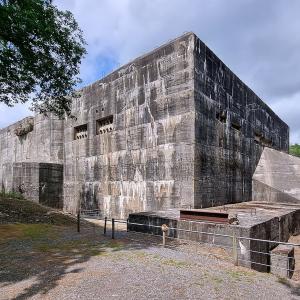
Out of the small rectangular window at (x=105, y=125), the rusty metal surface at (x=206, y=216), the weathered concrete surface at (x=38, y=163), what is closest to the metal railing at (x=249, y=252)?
the rusty metal surface at (x=206, y=216)

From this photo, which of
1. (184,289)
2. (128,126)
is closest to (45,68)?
(128,126)

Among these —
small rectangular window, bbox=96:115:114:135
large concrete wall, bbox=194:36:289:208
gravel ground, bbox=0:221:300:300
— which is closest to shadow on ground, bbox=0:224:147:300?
gravel ground, bbox=0:221:300:300

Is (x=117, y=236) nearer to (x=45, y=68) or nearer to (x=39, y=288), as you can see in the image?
(x=39, y=288)

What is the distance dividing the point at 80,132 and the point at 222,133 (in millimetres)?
9924

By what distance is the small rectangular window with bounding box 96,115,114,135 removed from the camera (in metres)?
19.4

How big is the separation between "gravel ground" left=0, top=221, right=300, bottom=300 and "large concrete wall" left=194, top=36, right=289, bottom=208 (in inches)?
268

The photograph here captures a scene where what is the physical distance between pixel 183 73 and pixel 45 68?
618 cm

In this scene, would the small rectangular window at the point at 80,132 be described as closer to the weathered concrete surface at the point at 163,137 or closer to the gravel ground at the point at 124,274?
the weathered concrete surface at the point at 163,137

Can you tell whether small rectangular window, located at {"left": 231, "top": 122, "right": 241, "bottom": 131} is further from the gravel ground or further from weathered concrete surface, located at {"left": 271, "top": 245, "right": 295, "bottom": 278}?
the gravel ground

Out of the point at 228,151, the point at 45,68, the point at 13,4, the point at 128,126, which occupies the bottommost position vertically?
the point at 228,151

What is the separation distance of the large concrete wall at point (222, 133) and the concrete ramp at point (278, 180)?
0.68 metres

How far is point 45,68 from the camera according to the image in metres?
12.8

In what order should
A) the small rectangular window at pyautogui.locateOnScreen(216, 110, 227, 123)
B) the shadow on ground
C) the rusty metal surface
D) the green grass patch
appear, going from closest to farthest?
the shadow on ground < the green grass patch < the rusty metal surface < the small rectangular window at pyautogui.locateOnScreen(216, 110, 227, 123)

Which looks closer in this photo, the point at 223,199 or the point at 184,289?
the point at 184,289
